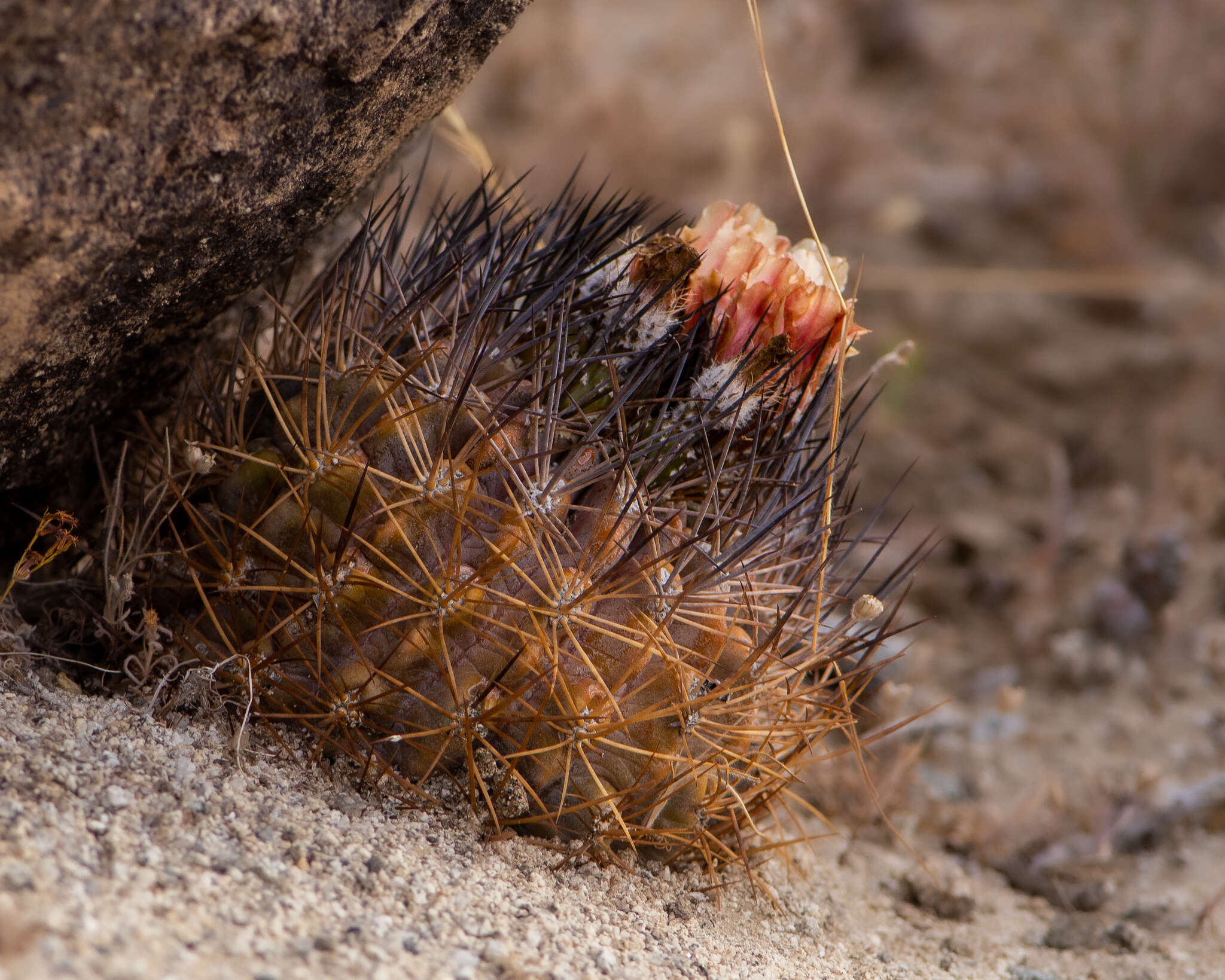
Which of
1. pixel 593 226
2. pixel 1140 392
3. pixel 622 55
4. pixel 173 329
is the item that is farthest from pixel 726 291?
pixel 622 55

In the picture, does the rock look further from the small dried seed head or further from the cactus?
the small dried seed head

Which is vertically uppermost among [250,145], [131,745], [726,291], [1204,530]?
[1204,530]

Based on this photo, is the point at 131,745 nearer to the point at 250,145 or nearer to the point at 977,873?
the point at 250,145

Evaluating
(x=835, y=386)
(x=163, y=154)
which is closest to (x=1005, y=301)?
(x=835, y=386)

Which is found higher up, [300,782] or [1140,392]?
[1140,392]

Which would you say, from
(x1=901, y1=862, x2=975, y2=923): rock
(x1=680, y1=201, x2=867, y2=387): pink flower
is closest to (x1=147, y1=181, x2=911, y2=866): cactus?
(x1=680, y1=201, x2=867, y2=387): pink flower

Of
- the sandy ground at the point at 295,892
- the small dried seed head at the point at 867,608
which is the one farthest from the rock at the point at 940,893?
the small dried seed head at the point at 867,608
